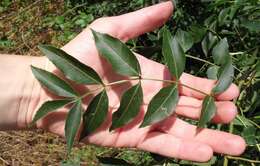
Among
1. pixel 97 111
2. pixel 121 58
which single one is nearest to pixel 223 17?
pixel 121 58

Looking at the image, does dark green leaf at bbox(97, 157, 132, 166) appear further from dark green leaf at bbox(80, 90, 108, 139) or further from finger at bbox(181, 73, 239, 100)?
finger at bbox(181, 73, 239, 100)

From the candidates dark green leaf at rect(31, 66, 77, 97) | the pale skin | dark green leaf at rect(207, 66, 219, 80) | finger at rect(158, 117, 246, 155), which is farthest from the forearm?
dark green leaf at rect(207, 66, 219, 80)

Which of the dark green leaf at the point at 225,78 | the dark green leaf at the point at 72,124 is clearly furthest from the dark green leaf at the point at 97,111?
the dark green leaf at the point at 225,78

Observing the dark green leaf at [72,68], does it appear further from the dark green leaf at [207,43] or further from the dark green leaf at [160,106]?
the dark green leaf at [207,43]

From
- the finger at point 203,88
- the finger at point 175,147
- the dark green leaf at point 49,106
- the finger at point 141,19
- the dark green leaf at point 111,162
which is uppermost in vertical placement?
the finger at point 141,19

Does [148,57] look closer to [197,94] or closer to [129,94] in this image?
[197,94]
